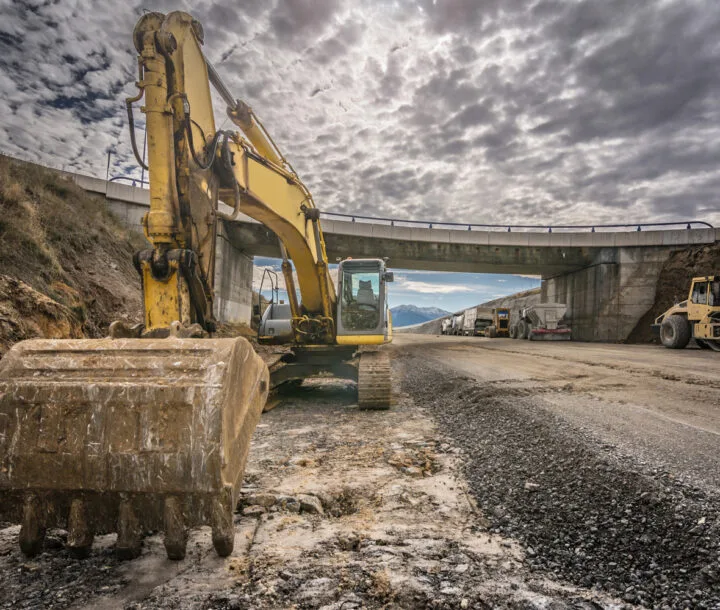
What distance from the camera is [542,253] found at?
92.2 ft

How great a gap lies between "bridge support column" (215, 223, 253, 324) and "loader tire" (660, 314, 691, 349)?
783 inches

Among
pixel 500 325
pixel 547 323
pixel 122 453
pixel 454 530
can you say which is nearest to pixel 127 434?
pixel 122 453

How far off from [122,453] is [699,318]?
62.2ft

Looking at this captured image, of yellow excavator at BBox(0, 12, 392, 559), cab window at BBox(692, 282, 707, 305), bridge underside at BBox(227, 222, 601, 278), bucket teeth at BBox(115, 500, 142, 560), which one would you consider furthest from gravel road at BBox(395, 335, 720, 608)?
bridge underside at BBox(227, 222, 601, 278)

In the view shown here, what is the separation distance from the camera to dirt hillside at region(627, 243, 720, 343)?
2462 cm

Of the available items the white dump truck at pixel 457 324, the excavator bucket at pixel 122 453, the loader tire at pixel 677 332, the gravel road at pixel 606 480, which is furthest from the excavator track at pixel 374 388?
the white dump truck at pixel 457 324

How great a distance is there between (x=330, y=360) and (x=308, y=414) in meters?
1.65

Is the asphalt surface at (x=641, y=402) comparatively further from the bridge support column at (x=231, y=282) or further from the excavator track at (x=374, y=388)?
the bridge support column at (x=231, y=282)

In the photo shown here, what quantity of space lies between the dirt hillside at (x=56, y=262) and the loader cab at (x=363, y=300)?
4.75m

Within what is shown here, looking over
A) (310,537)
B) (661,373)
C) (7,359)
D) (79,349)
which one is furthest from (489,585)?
(661,373)

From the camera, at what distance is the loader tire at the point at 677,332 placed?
1634 centimetres

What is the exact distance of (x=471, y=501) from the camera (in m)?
3.09

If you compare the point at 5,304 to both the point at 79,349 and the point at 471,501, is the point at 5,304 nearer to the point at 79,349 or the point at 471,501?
the point at 79,349

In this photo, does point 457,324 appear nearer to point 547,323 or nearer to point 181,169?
point 547,323
